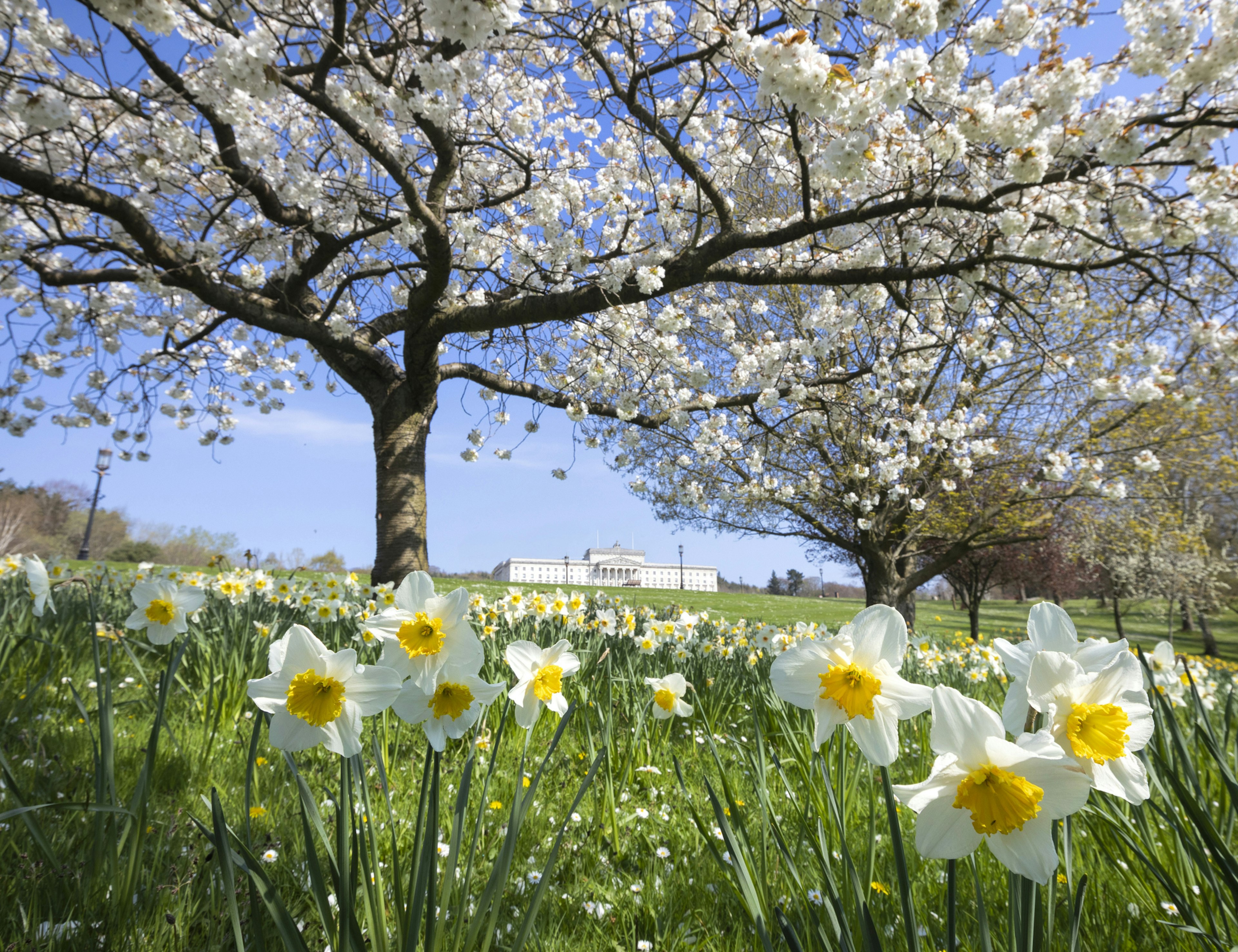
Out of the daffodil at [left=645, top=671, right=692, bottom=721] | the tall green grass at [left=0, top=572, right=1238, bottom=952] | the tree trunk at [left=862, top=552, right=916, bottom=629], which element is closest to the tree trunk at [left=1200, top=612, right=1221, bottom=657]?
the tree trunk at [left=862, top=552, right=916, bottom=629]

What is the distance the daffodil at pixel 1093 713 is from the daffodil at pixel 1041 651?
0.03 metres

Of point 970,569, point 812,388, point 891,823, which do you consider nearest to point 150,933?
point 891,823

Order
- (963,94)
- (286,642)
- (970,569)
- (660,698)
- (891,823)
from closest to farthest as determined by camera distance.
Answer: (891,823) < (286,642) < (660,698) < (963,94) < (970,569)

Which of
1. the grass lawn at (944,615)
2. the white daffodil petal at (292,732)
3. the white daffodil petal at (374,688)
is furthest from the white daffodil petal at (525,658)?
the grass lawn at (944,615)

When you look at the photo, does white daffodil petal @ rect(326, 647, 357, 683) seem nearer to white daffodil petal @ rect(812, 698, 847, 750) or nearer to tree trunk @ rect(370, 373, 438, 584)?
white daffodil petal @ rect(812, 698, 847, 750)

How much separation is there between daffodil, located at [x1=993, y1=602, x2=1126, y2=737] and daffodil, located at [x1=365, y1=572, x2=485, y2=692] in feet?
2.66

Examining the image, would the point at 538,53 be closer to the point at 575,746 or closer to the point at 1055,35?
the point at 1055,35

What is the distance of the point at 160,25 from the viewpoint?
10.8ft

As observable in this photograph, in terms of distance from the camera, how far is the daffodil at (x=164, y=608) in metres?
1.54

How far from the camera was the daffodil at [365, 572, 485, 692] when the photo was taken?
1038 mm

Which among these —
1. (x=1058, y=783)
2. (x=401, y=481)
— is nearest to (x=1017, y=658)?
(x=1058, y=783)

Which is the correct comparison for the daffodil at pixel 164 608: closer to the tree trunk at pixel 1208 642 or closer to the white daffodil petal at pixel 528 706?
the white daffodil petal at pixel 528 706

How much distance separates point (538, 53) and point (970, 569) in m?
16.6

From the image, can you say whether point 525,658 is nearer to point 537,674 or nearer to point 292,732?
point 537,674
